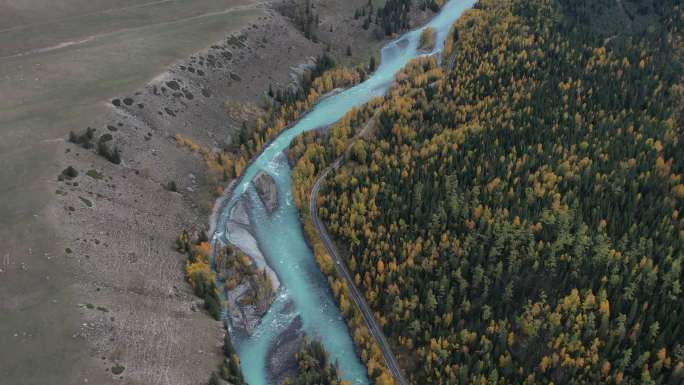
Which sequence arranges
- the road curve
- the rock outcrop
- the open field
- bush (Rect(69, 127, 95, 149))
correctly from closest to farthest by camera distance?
the open field → the rock outcrop → the road curve → bush (Rect(69, 127, 95, 149))

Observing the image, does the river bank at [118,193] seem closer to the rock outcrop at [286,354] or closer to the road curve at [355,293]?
the rock outcrop at [286,354]

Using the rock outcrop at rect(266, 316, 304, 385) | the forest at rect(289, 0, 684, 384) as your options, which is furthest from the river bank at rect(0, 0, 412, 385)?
the forest at rect(289, 0, 684, 384)

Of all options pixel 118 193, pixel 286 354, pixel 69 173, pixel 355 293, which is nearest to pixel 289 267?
pixel 355 293

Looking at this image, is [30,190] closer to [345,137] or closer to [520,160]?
[345,137]

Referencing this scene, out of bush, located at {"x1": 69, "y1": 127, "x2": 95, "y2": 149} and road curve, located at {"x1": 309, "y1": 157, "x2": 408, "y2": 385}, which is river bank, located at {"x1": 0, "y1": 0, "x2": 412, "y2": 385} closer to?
bush, located at {"x1": 69, "y1": 127, "x2": 95, "y2": 149}

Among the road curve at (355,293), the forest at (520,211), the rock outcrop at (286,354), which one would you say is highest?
the forest at (520,211)

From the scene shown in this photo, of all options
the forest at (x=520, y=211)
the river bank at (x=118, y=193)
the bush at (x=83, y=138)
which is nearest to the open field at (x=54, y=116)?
the river bank at (x=118, y=193)

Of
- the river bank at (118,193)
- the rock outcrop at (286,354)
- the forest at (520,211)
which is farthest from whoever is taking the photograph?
the rock outcrop at (286,354)

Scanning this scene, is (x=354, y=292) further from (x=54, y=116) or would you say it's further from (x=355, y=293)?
(x=54, y=116)
